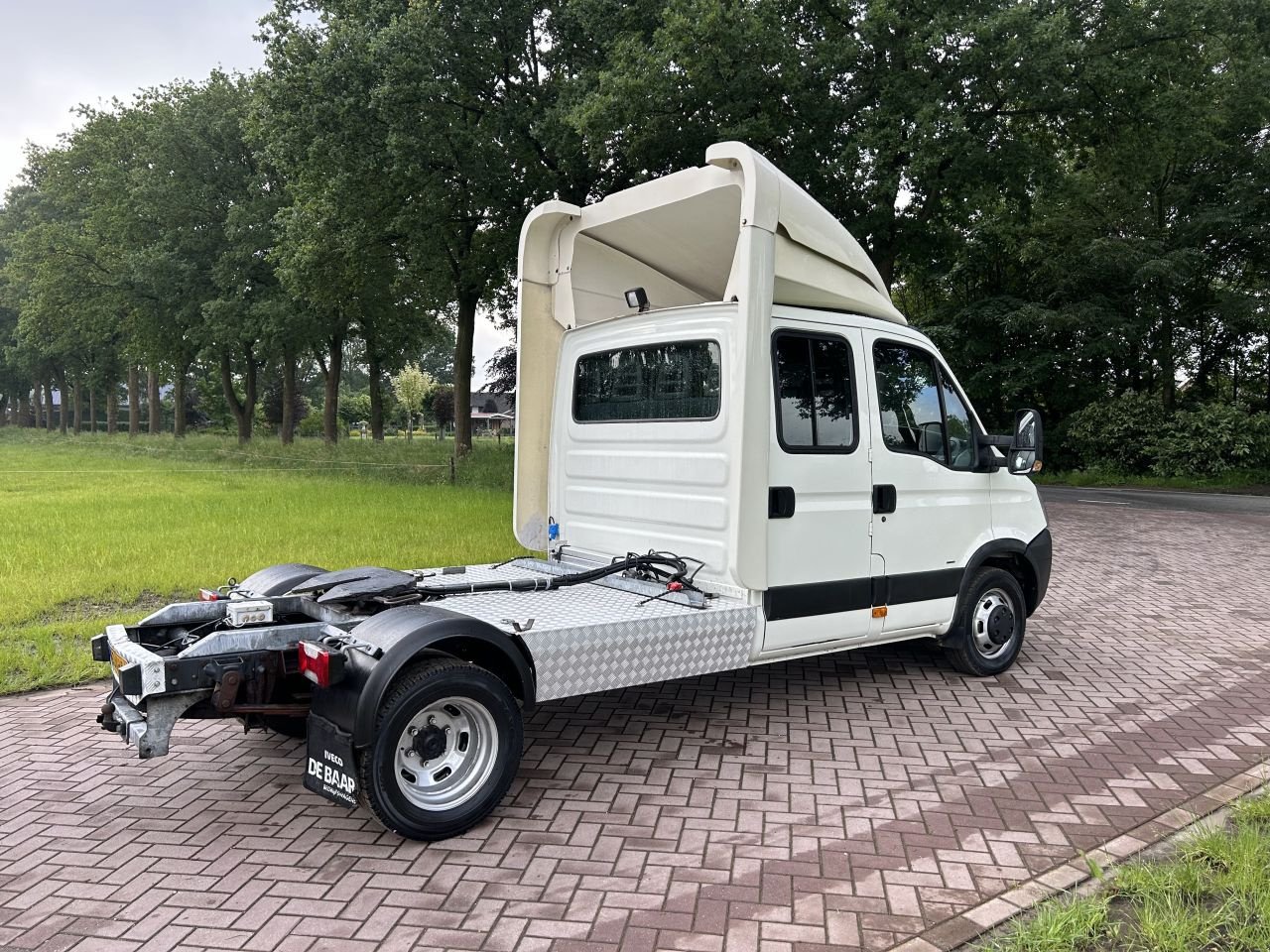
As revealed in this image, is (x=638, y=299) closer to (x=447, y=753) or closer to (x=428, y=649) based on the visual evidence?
(x=428, y=649)

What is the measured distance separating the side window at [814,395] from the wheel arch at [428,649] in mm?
1915

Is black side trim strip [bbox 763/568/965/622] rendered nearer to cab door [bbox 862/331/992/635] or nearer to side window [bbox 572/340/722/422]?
cab door [bbox 862/331/992/635]

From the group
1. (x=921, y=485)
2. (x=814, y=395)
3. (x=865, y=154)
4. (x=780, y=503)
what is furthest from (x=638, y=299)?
(x=865, y=154)

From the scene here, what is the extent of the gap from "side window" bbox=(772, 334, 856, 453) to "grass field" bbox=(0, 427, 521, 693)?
4.95 metres

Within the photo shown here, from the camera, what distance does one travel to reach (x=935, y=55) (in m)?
15.7

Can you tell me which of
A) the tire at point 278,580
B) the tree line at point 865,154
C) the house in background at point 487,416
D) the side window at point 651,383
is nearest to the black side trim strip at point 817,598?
the side window at point 651,383

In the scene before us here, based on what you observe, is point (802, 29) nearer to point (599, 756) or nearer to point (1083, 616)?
point (1083, 616)

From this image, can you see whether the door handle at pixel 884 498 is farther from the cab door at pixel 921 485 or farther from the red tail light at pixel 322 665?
the red tail light at pixel 322 665

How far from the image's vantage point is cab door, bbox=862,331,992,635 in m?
5.31

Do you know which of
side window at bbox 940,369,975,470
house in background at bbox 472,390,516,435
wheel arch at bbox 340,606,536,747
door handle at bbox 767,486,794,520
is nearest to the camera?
wheel arch at bbox 340,606,536,747

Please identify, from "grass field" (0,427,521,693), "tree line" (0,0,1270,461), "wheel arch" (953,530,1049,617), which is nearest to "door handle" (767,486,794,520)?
"wheel arch" (953,530,1049,617)

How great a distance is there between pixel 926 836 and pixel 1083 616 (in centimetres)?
512

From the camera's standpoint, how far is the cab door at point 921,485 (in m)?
5.31

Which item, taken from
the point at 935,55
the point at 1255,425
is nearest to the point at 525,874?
the point at 935,55
